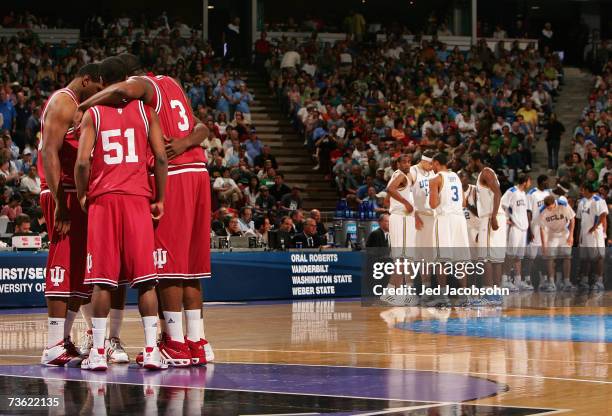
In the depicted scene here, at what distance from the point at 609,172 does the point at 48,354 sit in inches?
754

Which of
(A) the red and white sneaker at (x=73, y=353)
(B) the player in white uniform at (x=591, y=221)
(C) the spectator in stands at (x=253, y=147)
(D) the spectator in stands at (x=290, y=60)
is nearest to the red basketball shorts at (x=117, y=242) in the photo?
(A) the red and white sneaker at (x=73, y=353)

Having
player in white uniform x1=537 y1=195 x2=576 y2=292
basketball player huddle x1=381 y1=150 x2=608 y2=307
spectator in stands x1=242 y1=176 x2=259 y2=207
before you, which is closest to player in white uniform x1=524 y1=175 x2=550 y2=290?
basketball player huddle x1=381 y1=150 x2=608 y2=307

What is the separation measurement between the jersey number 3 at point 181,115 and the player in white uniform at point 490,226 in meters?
9.43

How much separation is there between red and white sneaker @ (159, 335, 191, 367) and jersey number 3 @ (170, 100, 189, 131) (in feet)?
5.54

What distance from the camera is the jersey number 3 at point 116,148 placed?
8898 mm

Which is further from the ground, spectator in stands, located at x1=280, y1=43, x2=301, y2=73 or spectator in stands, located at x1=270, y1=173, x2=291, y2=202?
spectator in stands, located at x1=280, y1=43, x2=301, y2=73

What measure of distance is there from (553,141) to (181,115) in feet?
71.7

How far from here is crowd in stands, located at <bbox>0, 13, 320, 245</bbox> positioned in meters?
21.8

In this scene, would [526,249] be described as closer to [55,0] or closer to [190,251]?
[190,251]

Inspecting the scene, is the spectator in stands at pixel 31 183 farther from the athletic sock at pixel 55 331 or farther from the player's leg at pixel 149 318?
the player's leg at pixel 149 318

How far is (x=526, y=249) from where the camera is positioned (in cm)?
2133

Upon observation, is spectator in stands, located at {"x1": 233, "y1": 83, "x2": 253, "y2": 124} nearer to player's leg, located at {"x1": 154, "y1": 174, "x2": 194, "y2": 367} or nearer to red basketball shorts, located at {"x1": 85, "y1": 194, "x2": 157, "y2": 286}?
player's leg, located at {"x1": 154, "y1": 174, "x2": 194, "y2": 367}

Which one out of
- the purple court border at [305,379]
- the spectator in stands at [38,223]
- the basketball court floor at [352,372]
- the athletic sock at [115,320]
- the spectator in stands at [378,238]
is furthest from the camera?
the spectator in stands at [378,238]

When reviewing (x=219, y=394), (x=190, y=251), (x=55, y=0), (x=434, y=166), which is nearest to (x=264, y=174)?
(x=434, y=166)
